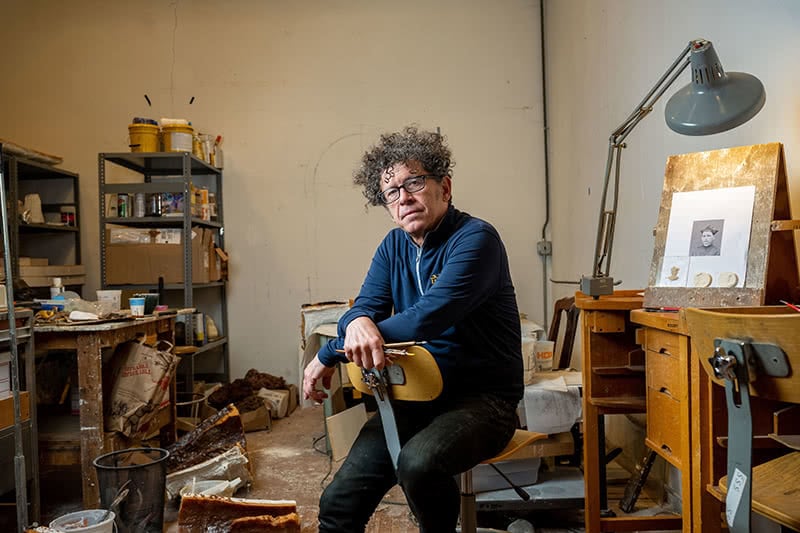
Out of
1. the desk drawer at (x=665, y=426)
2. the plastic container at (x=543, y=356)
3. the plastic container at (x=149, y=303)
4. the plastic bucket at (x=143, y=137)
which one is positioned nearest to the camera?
the desk drawer at (x=665, y=426)

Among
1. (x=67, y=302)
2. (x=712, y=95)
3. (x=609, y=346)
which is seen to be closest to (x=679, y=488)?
(x=609, y=346)

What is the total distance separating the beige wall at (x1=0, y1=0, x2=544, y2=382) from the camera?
4473 millimetres

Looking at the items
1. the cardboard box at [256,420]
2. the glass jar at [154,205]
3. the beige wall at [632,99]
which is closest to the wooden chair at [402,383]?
the beige wall at [632,99]

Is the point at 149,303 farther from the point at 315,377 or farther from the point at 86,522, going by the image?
the point at 315,377

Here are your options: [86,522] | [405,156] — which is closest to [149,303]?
[86,522]

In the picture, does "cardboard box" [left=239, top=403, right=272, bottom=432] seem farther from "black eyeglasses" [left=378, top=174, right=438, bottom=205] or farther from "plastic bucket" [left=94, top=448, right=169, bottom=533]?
"black eyeglasses" [left=378, top=174, right=438, bottom=205]

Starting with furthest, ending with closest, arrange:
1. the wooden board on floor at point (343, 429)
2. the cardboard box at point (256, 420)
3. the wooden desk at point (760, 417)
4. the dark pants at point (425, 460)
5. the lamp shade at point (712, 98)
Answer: the cardboard box at point (256, 420), the wooden board on floor at point (343, 429), the lamp shade at point (712, 98), the dark pants at point (425, 460), the wooden desk at point (760, 417)

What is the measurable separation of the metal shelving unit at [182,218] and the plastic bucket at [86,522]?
1.71 metres

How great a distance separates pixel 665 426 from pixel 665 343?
0.24 meters

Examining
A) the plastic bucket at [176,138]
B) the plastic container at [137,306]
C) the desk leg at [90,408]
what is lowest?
the desk leg at [90,408]

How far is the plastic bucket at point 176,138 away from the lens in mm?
3951

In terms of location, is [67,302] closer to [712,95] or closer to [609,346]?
[609,346]

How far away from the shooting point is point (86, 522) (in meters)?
2.00

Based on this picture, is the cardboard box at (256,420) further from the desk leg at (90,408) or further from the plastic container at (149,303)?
the desk leg at (90,408)
